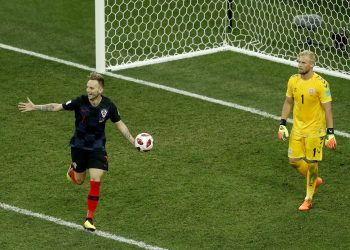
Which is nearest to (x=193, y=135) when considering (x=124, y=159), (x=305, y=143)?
(x=124, y=159)

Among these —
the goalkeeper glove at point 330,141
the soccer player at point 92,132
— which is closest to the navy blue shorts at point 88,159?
the soccer player at point 92,132

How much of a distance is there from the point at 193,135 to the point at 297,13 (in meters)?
5.11

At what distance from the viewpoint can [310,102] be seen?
13469 millimetres

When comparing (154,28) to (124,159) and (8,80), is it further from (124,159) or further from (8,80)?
(124,159)

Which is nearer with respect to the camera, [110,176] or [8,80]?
[110,176]

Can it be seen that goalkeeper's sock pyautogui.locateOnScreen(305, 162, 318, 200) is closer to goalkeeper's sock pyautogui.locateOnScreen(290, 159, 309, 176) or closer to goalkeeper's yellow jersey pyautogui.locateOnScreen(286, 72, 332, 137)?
goalkeeper's sock pyautogui.locateOnScreen(290, 159, 309, 176)

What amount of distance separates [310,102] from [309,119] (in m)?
0.21

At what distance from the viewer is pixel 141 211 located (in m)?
13.5

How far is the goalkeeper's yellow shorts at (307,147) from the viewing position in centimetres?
1355

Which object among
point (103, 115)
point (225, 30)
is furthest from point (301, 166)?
point (225, 30)

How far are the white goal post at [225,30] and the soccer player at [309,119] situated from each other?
19.0ft

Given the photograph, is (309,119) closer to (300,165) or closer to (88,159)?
(300,165)

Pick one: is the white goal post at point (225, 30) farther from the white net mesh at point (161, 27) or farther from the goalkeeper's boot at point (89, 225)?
the goalkeeper's boot at point (89, 225)

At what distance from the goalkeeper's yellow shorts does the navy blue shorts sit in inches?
90.9
